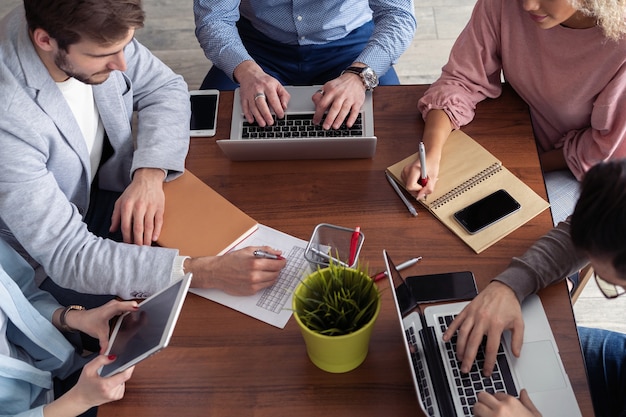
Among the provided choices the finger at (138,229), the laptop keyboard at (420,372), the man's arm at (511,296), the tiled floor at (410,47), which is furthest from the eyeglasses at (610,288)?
the tiled floor at (410,47)

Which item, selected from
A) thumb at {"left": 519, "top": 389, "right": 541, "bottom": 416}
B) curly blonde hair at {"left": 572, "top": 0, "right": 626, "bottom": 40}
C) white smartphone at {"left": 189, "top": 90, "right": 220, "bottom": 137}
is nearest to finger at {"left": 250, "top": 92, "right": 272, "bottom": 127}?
white smartphone at {"left": 189, "top": 90, "right": 220, "bottom": 137}

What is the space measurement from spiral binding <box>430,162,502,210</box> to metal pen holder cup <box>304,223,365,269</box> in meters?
0.19

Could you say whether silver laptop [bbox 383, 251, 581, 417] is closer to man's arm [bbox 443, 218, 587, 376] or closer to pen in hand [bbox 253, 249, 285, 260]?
man's arm [bbox 443, 218, 587, 376]

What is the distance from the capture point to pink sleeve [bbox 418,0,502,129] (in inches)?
56.2

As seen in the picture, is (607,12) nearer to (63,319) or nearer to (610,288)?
(610,288)

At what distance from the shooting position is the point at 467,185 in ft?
4.37

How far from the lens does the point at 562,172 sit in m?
1.53

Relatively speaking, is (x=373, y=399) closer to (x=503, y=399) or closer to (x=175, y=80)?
(x=503, y=399)

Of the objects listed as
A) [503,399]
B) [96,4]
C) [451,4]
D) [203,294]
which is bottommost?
[451,4]

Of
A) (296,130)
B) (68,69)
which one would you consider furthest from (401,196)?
(68,69)

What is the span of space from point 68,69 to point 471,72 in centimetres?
91

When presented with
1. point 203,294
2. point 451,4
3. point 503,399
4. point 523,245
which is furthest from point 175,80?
point 451,4

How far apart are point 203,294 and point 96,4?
59cm

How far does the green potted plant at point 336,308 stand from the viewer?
1008 millimetres
